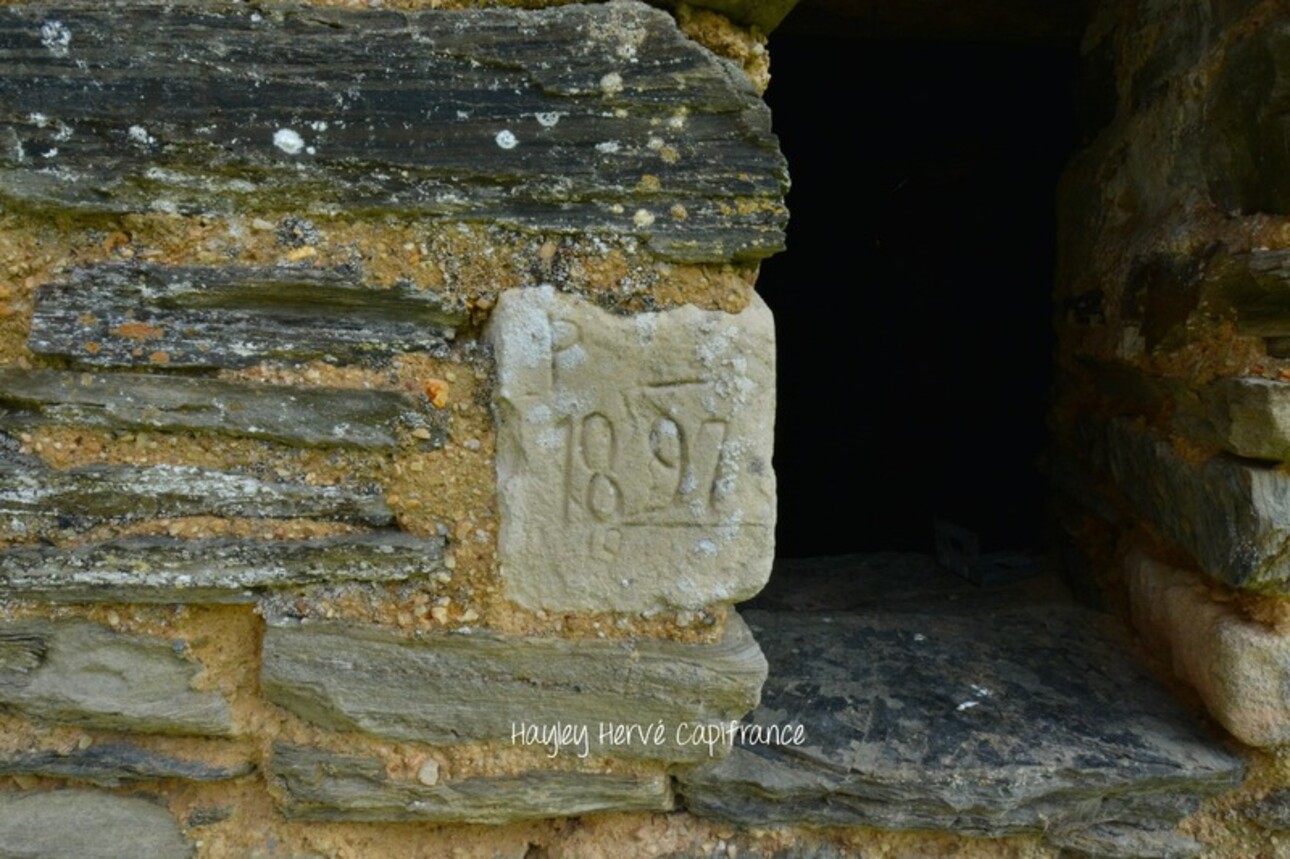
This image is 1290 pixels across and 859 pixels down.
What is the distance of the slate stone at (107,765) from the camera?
4.12 ft

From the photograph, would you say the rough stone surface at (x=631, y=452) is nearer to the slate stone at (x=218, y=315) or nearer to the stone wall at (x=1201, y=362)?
the slate stone at (x=218, y=315)

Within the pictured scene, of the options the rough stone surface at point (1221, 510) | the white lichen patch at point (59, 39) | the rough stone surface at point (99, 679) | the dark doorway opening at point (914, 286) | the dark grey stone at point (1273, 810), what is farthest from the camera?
the dark doorway opening at point (914, 286)

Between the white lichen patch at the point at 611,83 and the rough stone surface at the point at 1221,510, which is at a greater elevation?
the white lichen patch at the point at 611,83

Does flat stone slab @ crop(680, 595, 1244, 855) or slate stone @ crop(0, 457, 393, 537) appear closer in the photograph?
slate stone @ crop(0, 457, 393, 537)

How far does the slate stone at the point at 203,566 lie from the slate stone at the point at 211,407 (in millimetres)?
137

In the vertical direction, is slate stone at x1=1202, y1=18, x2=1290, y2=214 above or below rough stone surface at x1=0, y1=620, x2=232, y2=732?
above

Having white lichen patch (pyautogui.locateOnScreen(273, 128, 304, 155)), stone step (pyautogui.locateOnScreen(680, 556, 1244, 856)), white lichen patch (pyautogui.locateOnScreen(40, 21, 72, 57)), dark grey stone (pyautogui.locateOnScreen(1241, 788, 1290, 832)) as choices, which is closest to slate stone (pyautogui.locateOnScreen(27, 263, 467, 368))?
white lichen patch (pyautogui.locateOnScreen(273, 128, 304, 155))

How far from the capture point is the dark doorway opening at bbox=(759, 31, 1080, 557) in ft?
7.87

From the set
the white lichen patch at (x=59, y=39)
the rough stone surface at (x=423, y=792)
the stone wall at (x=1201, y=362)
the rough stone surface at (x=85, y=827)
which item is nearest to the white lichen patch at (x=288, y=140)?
the white lichen patch at (x=59, y=39)

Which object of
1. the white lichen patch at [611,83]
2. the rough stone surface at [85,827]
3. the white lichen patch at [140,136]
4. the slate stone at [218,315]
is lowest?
the rough stone surface at [85,827]

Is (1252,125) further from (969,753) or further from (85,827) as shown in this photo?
(85,827)

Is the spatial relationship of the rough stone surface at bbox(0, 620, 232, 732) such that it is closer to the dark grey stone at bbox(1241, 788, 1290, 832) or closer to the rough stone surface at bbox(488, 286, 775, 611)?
the rough stone surface at bbox(488, 286, 775, 611)

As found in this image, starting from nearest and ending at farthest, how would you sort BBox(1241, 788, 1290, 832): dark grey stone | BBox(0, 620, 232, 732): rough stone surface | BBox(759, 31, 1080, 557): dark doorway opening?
BBox(0, 620, 232, 732): rough stone surface → BBox(1241, 788, 1290, 832): dark grey stone → BBox(759, 31, 1080, 557): dark doorway opening

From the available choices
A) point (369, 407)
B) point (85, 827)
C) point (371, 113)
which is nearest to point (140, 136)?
point (371, 113)
